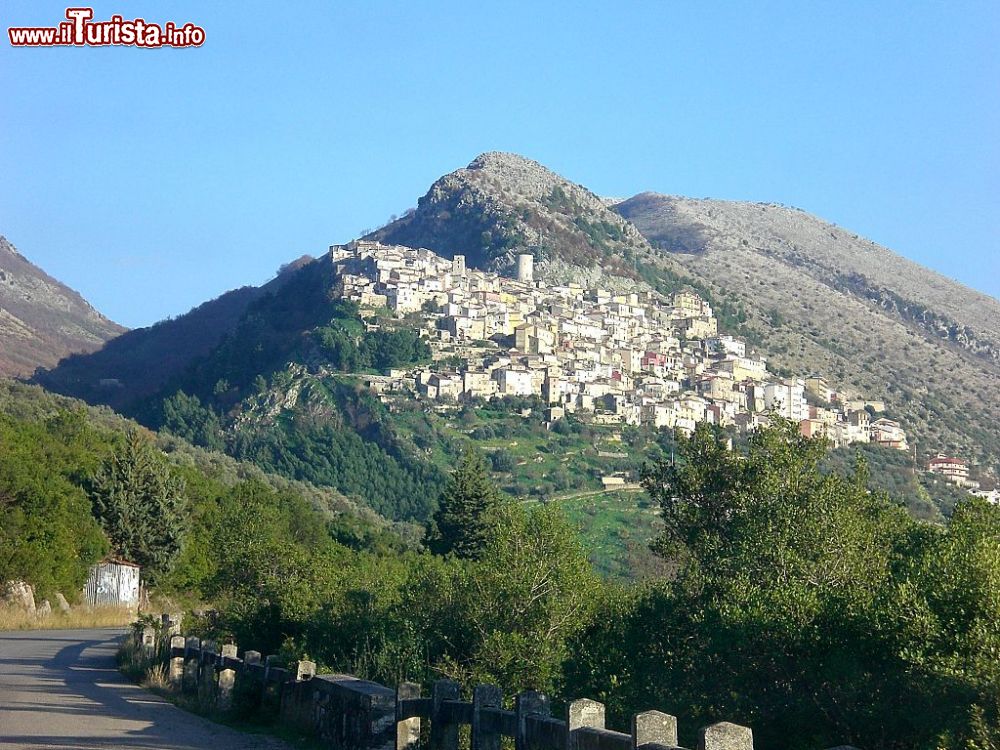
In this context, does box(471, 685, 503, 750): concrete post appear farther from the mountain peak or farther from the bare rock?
the mountain peak

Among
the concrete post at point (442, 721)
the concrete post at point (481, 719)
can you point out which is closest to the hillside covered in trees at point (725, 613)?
the concrete post at point (481, 719)

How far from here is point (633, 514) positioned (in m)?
89.3

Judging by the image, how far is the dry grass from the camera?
95.3 feet

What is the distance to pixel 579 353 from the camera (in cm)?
15612

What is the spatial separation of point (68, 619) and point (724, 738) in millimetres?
28109

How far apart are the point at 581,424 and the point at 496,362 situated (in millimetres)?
15840

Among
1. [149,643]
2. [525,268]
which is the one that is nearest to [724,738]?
[149,643]

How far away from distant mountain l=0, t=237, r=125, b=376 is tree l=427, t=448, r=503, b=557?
94.8 meters

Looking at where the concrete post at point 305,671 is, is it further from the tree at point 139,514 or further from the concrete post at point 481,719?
the tree at point 139,514

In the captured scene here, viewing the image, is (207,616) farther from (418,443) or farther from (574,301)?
(574,301)

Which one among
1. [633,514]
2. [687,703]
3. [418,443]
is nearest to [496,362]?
[418,443]

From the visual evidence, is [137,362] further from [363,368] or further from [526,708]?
[526,708]

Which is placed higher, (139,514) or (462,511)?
(462,511)

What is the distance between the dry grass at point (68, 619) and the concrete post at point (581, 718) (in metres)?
23.5
